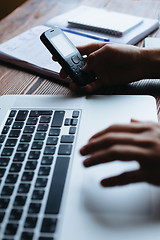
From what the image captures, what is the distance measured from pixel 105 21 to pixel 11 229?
70 centimetres

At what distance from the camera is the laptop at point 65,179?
0.38 metres

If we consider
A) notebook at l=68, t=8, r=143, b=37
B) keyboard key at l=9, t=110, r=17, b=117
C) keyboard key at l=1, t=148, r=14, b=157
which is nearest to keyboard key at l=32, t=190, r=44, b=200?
keyboard key at l=1, t=148, r=14, b=157

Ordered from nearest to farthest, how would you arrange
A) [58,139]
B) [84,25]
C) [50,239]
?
[50,239] → [58,139] → [84,25]

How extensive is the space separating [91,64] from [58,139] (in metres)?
0.22

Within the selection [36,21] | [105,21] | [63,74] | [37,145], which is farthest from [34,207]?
[36,21]

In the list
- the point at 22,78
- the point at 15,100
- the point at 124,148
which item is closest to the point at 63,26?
the point at 22,78

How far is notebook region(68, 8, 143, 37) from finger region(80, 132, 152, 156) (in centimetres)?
48

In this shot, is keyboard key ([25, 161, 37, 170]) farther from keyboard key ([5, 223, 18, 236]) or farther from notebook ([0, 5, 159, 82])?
notebook ([0, 5, 159, 82])

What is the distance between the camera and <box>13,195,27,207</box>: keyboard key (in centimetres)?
41

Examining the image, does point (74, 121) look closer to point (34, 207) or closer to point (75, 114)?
point (75, 114)

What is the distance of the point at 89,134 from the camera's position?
1.72 feet

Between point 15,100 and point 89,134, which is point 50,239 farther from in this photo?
point 15,100

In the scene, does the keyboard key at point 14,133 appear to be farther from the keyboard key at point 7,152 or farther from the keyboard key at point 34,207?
the keyboard key at point 34,207

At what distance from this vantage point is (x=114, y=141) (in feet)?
1.38
